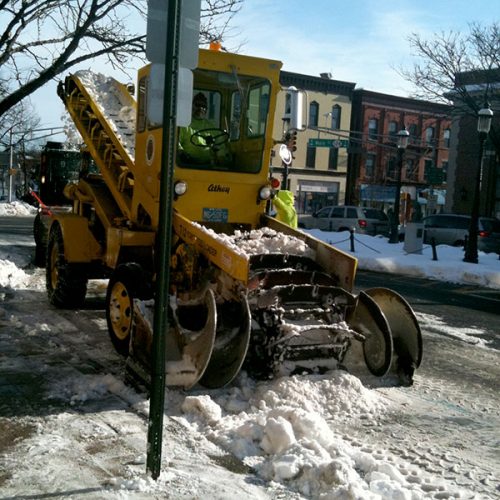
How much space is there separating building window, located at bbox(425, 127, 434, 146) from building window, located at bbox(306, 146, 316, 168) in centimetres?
1068

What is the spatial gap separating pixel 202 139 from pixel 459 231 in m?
20.6

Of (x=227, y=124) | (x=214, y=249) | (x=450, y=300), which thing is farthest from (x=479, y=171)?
(x=214, y=249)

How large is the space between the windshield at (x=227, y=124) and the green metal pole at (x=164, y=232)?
3078mm

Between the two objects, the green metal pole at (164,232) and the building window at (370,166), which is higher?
the building window at (370,166)

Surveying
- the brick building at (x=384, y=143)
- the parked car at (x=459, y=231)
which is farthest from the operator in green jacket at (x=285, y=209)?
the brick building at (x=384, y=143)

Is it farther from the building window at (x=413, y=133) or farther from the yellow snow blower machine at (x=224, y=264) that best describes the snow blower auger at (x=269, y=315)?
the building window at (x=413, y=133)

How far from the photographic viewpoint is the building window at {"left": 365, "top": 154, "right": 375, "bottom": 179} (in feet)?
168

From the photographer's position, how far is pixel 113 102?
9.90 m

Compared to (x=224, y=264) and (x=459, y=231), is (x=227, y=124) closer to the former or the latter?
(x=224, y=264)

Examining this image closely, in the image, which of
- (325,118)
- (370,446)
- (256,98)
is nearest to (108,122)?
(256,98)

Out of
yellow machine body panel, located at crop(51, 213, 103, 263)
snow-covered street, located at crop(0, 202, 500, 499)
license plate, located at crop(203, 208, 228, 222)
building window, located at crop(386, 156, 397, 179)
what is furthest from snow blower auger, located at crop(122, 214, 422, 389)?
building window, located at crop(386, 156, 397, 179)

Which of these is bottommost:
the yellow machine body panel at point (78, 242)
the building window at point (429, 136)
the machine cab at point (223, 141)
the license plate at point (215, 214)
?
the yellow machine body panel at point (78, 242)

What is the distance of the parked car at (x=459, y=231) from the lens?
24.3 metres

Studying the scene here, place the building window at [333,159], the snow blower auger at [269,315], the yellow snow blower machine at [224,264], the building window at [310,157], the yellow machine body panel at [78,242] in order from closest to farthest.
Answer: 1. the snow blower auger at [269,315]
2. the yellow snow blower machine at [224,264]
3. the yellow machine body panel at [78,242]
4. the building window at [310,157]
5. the building window at [333,159]
